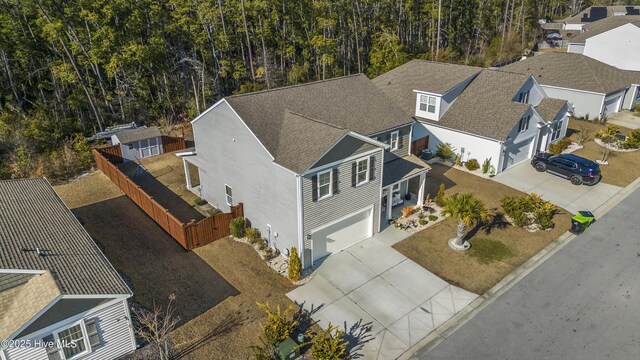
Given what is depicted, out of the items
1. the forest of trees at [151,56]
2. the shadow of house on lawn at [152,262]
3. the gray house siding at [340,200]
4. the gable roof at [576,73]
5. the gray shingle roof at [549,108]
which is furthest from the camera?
the gable roof at [576,73]

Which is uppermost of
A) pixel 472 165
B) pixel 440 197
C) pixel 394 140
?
pixel 394 140

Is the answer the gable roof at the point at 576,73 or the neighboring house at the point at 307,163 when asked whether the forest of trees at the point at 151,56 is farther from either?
the neighboring house at the point at 307,163

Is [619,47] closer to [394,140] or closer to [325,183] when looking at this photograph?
[394,140]

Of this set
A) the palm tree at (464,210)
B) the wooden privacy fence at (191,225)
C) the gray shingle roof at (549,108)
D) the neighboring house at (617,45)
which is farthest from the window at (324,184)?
the neighboring house at (617,45)

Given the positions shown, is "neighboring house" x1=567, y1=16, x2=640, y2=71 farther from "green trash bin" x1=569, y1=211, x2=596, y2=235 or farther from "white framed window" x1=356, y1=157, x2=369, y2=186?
"white framed window" x1=356, y1=157, x2=369, y2=186

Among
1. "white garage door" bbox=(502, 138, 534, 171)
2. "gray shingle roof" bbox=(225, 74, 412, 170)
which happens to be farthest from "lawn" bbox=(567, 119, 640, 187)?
"gray shingle roof" bbox=(225, 74, 412, 170)

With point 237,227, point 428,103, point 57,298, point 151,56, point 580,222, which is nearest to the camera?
point 57,298

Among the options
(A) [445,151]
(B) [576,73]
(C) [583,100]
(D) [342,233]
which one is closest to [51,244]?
(D) [342,233]
